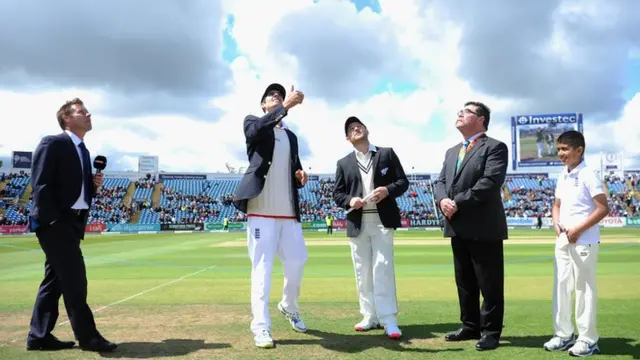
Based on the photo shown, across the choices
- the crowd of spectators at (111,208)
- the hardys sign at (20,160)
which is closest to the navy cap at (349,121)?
the crowd of spectators at (111,208)

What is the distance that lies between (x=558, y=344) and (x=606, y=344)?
57cm

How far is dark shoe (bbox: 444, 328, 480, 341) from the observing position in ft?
17.6

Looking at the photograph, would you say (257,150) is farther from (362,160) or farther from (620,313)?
(620,313)

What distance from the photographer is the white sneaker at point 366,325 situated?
19.5 ft

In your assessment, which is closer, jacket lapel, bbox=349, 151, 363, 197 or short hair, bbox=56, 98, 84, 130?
short hair, bbox=56, 98, 84, 130

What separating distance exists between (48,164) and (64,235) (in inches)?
29.6

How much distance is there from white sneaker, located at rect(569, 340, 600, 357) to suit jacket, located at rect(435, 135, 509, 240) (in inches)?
49.0

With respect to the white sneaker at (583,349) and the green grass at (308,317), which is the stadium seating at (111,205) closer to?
the green grass at (308,317)

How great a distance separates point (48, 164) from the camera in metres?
5.02

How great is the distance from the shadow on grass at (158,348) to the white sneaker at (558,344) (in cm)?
329

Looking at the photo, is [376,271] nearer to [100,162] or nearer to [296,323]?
[296,323]

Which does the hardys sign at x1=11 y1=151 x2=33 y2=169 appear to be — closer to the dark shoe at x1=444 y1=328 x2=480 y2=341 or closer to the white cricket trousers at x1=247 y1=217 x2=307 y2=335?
the white cricket trousers at x1=247 y1=217 x2=307 y2=335

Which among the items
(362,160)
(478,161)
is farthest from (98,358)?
(478,161)

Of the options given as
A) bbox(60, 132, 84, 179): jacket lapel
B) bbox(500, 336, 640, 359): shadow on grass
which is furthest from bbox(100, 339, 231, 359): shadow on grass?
bbox(500, 336, 640, 359): shadow on grass
